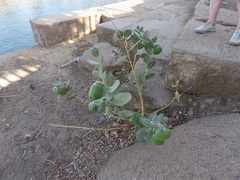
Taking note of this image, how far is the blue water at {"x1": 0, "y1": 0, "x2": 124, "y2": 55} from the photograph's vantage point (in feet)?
10.5

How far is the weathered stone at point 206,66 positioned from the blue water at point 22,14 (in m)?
2.67

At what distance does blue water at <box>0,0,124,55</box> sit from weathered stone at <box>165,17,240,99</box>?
267 centimetres

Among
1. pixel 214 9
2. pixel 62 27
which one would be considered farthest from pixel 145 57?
pixel 62 27

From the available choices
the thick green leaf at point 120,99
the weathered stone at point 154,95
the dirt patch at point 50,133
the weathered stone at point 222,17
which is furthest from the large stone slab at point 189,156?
the weathered stone at point 222,17

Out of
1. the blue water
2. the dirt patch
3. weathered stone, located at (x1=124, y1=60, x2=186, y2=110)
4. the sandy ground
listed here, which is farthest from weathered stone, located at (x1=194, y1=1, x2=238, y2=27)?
the blue water

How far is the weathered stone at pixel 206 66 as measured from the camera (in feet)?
3.80

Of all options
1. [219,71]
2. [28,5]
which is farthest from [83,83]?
[28,5]

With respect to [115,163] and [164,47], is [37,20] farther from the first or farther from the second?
[115,163]

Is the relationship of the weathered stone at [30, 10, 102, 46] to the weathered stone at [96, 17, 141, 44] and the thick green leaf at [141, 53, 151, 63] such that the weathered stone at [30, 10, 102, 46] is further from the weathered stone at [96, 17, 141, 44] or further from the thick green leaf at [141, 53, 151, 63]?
the thick green leaf at [141, 53, 151, 63]

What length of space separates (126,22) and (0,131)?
5.95ft

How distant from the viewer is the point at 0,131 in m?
1.55

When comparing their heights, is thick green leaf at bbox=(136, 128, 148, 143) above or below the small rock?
above

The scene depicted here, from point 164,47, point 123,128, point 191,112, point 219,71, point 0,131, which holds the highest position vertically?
point 219,71

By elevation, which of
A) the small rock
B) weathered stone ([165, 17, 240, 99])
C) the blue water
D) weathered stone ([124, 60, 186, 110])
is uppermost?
weathered stone ([165, 17, 240, 99])
